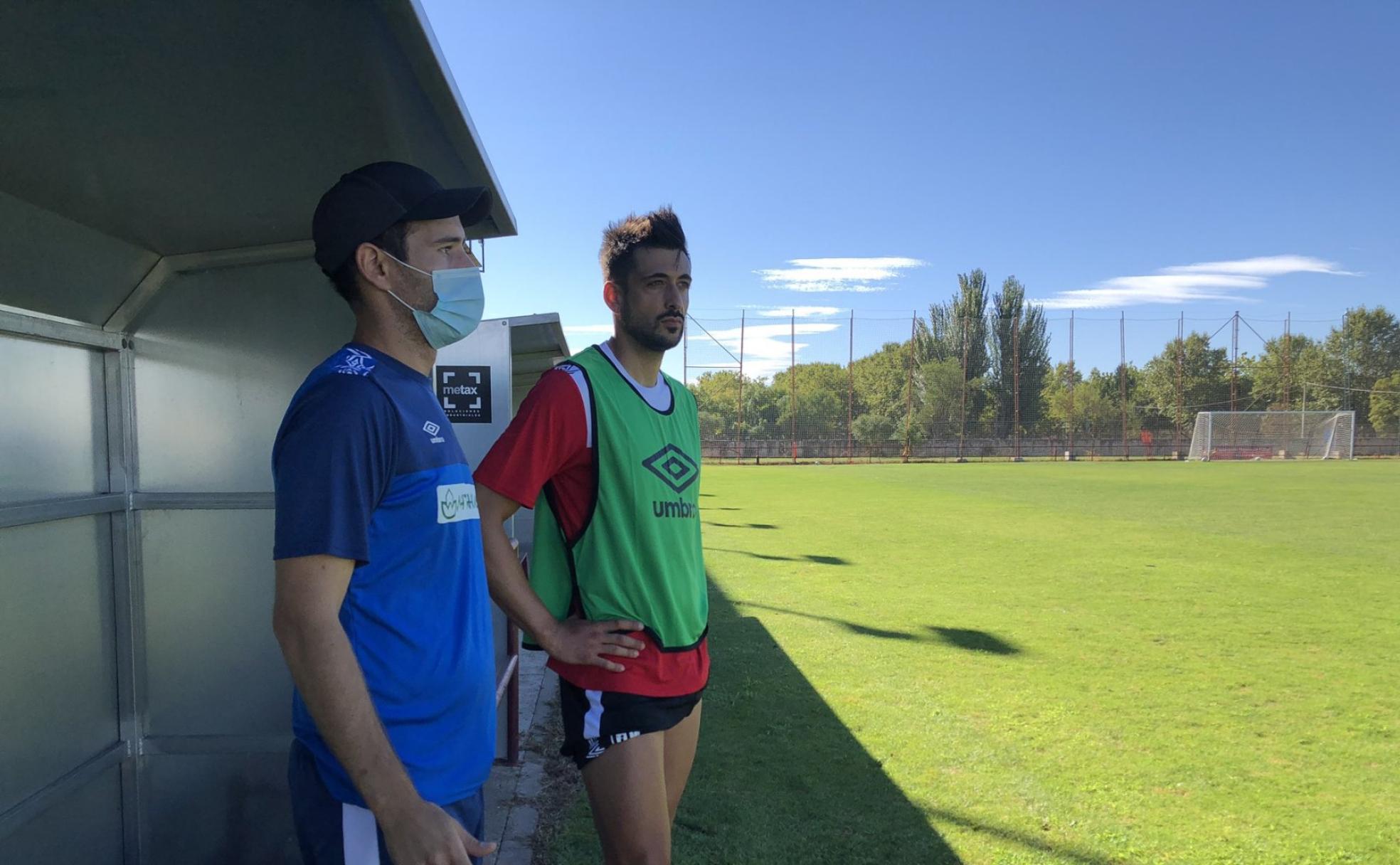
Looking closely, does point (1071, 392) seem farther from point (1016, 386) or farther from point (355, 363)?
point (355, 363)

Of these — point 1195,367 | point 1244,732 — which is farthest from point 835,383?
point 1244,732

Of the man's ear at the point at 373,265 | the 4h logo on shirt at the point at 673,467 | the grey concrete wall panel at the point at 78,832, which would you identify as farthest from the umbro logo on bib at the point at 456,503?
the grey concrete wall panel at the point at 78,832

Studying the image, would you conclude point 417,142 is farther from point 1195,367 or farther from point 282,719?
point 1195,367

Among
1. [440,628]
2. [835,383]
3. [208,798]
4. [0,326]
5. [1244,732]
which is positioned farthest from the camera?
[835,383]

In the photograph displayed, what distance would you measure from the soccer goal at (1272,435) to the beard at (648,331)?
2110 inches

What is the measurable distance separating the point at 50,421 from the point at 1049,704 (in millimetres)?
5661

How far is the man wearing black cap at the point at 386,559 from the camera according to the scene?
1.32 meters

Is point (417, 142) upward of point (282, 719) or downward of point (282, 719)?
upward

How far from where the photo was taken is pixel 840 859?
3615mm

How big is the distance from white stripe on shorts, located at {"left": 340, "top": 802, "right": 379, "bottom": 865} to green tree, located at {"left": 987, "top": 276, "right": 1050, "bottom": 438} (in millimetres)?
53969

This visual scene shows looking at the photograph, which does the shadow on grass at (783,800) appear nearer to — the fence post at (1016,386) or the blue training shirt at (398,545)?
the blue training shirt at (398,545)

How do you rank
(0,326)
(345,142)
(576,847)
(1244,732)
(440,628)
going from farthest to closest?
(1244,732) → (576,847) → (0,326) → (345,142) → (440,628)

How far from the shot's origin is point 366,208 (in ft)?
5.24

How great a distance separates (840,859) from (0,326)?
3696 mm
